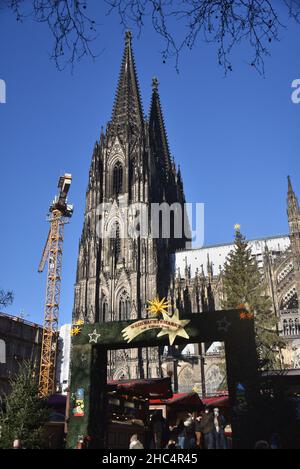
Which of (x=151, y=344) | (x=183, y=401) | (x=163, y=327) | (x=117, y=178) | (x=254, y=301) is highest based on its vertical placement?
(x=117, y=178)

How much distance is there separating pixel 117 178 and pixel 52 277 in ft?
59.2

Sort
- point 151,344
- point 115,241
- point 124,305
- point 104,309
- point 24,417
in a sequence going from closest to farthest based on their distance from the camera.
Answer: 1. point 24,417
2. point 151,344
3. point 124,305
4. point 104,309
5. point 115,241

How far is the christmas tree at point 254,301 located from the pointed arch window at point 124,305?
2062 centimetres

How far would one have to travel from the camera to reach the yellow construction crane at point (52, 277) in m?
41.8

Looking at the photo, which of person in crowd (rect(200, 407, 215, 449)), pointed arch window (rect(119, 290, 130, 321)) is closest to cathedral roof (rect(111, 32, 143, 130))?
pointed arch window (rect(119, 290, 130, 321))

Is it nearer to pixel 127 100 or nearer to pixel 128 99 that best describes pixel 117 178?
pixel 127 100

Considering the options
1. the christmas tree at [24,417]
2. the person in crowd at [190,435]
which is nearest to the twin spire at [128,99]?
the christmas tree at [24,417]

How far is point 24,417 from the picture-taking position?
1240 cm

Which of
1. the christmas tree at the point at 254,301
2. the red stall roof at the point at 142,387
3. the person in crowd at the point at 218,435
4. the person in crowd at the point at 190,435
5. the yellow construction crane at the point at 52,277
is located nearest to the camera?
the person in crowd at the point at 190,435

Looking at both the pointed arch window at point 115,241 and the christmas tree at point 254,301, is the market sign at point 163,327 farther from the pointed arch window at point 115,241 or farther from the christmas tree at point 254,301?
the pointed arch window at point 115,241

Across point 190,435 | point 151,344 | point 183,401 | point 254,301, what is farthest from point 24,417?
point 254,301

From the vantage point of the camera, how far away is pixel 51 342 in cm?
4366
